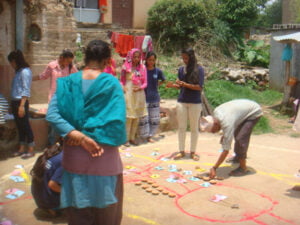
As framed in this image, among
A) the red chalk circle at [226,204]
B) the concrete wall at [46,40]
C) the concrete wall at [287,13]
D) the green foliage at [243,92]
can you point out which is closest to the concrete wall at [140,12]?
the green foliage at [243,92]

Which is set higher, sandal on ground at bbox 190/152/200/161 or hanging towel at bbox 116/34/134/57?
hanging towel at bbox 116/34/134/57

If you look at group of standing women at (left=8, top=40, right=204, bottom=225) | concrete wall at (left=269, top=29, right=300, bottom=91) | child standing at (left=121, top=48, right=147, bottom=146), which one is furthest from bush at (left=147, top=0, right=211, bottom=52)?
group of standing women at (left=8, top=40, right=204, bottom=225)

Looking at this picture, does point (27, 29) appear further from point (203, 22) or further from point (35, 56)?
point (203, 22)

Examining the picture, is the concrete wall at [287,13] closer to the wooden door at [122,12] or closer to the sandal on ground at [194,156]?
the wooden door at [122,12]

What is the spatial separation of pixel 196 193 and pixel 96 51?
8.56ft

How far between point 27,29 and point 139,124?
2879 millimetres

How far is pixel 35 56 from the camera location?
6926 millimetres

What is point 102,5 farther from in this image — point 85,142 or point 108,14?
point 85,142

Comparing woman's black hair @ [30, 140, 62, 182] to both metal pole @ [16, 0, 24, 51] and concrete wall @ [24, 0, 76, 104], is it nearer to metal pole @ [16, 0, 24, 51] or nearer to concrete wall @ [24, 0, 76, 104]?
metal pole @ [16, 0, 24, 51]

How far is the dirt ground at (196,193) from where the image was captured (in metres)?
3.73

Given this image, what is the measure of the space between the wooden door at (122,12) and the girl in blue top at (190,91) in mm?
12628

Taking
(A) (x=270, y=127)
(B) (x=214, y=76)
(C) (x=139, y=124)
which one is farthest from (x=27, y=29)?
(B) (x=214, y=76)

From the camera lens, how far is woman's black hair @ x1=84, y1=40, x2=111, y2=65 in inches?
98.3

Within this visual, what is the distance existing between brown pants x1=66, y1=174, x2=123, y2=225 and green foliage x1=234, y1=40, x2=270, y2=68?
535 inches
